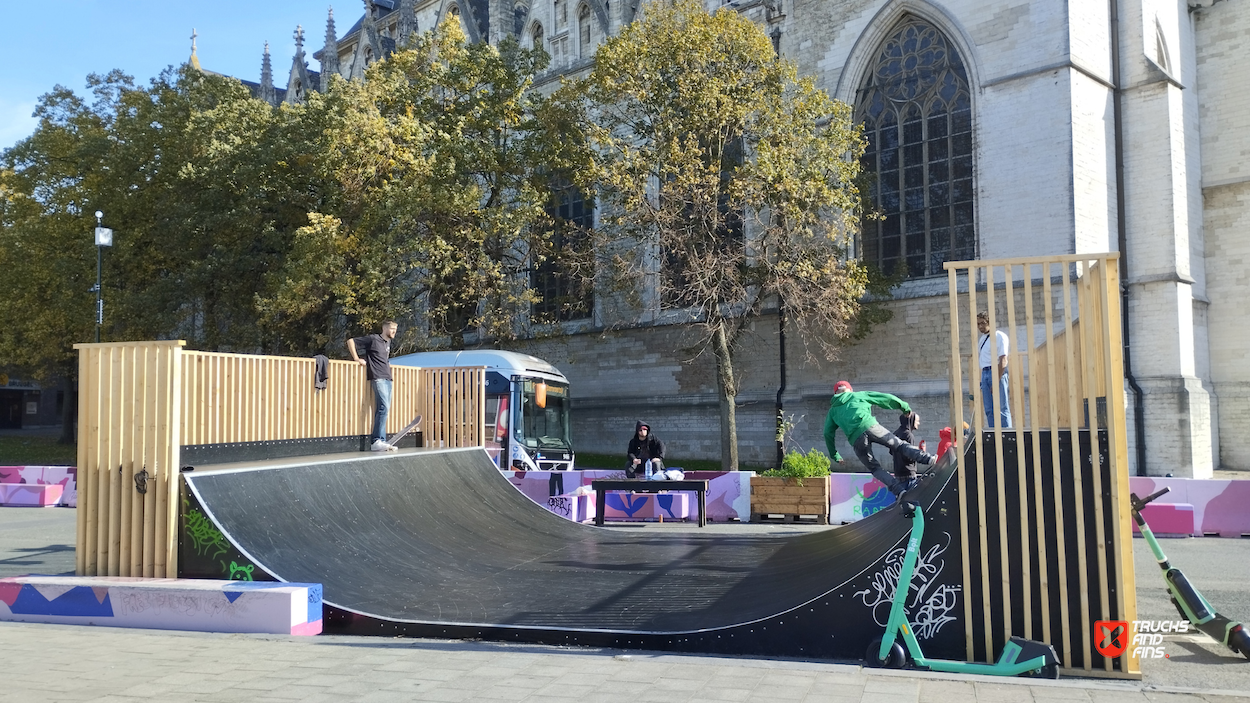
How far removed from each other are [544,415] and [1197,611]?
15.6 m

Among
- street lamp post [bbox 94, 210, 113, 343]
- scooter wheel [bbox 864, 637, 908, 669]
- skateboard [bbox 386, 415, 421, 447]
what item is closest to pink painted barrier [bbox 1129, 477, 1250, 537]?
scooter wheel [bbox 864, 637, 908, 669]

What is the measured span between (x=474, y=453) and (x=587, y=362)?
1894cm

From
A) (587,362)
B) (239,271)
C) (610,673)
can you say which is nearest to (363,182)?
(239,271)

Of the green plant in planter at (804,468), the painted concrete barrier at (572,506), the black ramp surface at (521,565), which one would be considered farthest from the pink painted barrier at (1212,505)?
the painted concrete barrier at (572,506)

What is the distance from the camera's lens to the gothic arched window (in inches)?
925

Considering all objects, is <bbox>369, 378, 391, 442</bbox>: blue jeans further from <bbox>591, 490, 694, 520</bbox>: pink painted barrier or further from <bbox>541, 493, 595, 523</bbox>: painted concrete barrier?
<bbox>591, 490, 694, 520</bbox>: pink painted barrier

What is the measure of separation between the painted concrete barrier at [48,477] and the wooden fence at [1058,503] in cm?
1894

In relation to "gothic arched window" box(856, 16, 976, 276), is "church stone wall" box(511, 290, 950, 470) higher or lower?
lower

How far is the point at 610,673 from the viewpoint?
18.0ft

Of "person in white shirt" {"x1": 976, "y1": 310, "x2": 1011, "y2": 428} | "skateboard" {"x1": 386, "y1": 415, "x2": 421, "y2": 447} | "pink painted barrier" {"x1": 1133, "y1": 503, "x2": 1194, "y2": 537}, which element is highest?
"person in white shirt" {"x1": 976, "y1": 310, "x2": 1011, "y2": 428}

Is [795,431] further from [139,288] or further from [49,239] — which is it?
[49,239]

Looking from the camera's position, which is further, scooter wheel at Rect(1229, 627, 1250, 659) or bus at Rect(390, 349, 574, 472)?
bus at Rect(390, 349, 574, 472)

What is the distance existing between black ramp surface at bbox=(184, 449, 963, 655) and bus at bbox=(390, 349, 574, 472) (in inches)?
328

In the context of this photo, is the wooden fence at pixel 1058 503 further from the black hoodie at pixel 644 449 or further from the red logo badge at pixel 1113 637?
the black hoodie at pixel 644 449
